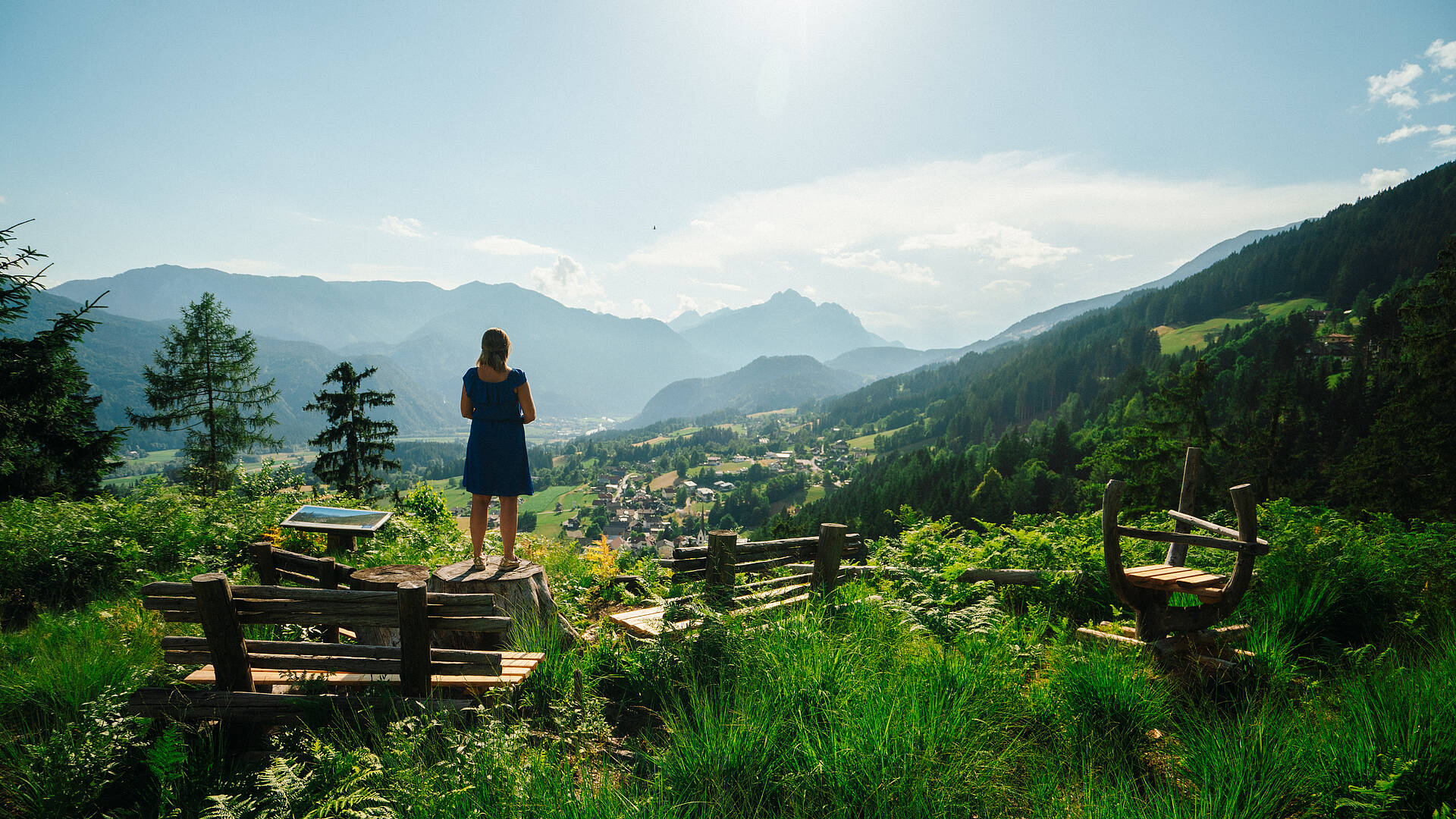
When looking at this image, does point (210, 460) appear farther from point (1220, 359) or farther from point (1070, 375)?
point (1070, 375)

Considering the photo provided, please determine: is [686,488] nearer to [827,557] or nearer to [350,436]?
[350,436]

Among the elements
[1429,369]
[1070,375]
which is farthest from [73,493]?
[1070,375]

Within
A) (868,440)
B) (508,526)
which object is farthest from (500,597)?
(868,440)

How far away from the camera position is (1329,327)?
7644 centimetres

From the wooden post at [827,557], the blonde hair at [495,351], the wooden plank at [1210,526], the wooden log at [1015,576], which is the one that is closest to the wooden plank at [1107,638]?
the wooden plank at [1210,526]

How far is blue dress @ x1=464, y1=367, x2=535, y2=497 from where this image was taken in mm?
5418

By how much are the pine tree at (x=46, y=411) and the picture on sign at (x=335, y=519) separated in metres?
5.07

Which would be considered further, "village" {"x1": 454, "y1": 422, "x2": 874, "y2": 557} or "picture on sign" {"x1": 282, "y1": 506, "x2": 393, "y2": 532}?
"village" {"x1": 454, "y1": 422, "x2": 874, "y2": 557}

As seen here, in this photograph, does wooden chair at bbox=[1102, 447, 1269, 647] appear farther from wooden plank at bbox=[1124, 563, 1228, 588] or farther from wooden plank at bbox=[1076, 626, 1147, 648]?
wooden plank at bbox=[1076, 626, 1147, 648]

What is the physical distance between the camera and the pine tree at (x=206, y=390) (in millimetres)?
23266

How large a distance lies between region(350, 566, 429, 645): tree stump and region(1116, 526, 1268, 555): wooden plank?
6.02 m

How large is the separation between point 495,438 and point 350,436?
22.9m

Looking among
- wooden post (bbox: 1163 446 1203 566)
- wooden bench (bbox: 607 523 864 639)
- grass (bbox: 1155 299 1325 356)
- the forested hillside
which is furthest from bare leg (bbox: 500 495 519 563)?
grass (bbox: 1155 299 1325 356)

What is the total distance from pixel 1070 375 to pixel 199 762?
133487 mm
